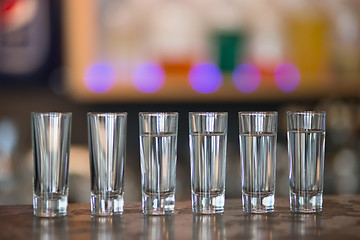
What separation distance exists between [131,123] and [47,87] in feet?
1.50

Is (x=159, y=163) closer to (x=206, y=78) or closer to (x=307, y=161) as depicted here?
(x=307, y=161)

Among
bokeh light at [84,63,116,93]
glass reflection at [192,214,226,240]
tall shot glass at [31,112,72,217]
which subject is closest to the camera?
glass reflection at [192,214,226,240]

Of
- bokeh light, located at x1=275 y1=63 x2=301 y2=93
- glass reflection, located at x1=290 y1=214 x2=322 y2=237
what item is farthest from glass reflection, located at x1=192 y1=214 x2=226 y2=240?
bokeh light, located at x1=275 y1=63 x2=301 y2=93

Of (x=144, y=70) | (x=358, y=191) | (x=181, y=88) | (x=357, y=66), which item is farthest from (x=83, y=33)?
(x=358, y=191)

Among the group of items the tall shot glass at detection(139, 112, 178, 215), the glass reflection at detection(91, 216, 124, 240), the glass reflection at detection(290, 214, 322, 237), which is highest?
the tall shot glass at detection(139, 112, 178, 215)

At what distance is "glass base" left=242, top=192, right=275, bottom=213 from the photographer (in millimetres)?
1202

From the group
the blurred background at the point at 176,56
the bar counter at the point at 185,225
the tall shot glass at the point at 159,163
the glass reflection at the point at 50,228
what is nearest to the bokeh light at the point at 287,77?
the blurred background at the point at 176,56

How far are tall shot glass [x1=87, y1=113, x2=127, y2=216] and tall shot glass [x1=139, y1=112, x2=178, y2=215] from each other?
0.15 ft

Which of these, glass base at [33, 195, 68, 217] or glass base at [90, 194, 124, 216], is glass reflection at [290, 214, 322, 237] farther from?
glass base at [33, 195, 68, 217]

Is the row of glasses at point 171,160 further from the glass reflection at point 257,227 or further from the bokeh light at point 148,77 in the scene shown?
the bokeh light at point 148,77

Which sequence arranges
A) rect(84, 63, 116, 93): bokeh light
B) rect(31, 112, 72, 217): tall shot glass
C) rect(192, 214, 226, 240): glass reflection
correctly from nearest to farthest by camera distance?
rect(192, 214, 226, 240): glass reflection < rect(31, 112, 72, 217): tall shot glass < rect(84, 63, 116, 93): bokeh light

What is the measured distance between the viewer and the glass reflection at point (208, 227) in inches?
39.2

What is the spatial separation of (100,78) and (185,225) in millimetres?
A: 1684

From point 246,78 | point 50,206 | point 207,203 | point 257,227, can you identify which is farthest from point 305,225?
point 246,78
